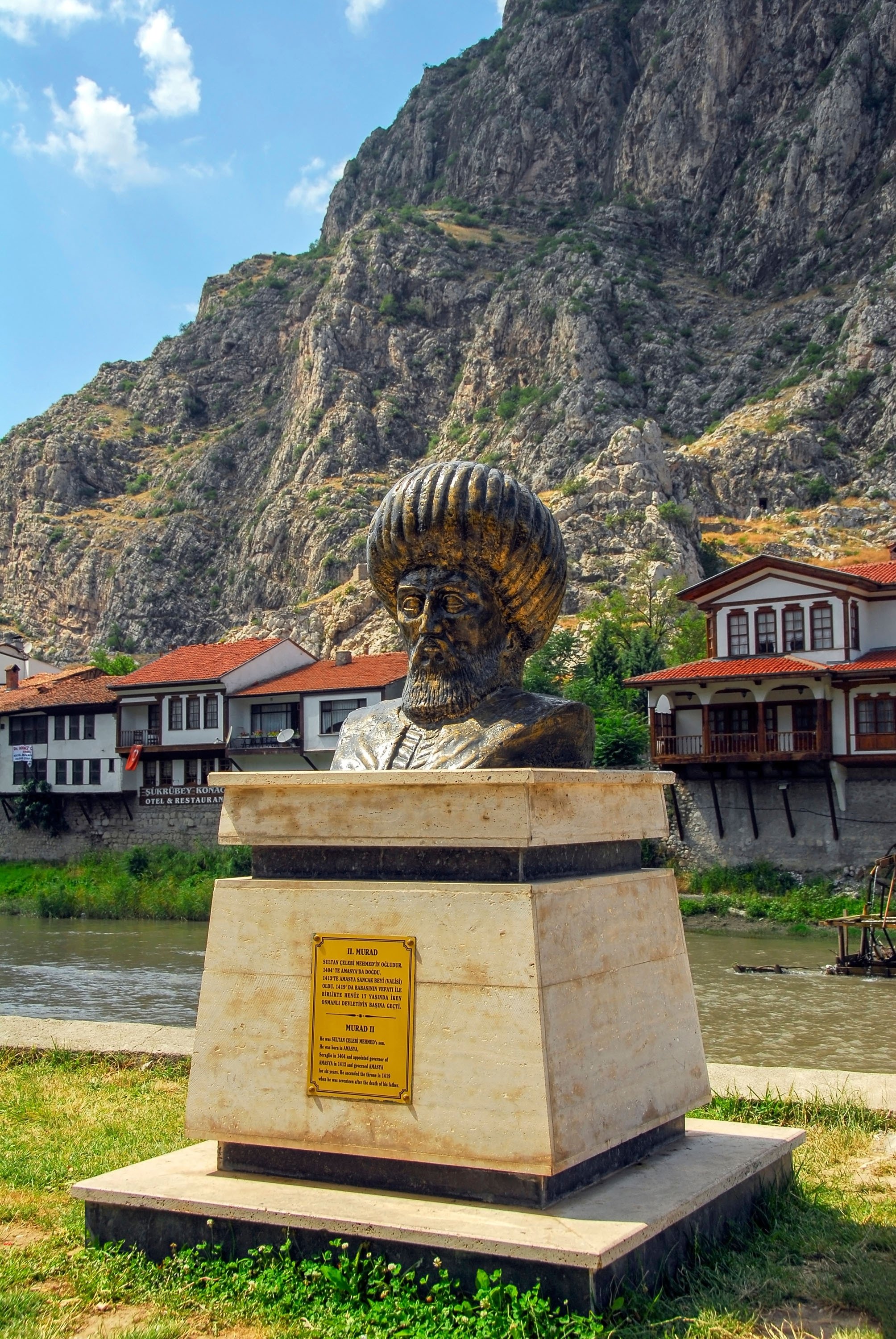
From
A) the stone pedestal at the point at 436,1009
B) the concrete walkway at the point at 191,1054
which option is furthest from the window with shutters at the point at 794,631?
the stone pedestal at the point at 436,1009

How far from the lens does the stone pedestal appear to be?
14.2 feet

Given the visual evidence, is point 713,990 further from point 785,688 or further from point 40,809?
point 40,809

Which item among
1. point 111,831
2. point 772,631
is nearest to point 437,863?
point 772,631

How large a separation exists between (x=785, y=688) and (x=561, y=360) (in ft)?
190

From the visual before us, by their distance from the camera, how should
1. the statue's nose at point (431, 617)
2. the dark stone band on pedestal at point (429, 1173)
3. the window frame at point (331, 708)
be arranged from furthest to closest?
1. the window frame at point (331, 708)
2. the statue's nose at point (431, 617)
3. the dark stone band on pedestal at point (429, 1173)

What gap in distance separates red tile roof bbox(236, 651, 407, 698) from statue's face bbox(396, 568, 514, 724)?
107 feet

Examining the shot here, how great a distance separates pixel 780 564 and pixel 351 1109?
30.7 m

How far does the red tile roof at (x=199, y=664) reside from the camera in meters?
42.4

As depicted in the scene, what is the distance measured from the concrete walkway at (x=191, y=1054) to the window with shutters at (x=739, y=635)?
26.7m

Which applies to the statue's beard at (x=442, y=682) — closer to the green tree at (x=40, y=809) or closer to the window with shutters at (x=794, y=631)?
the window with shutters at (x=794, y=631)

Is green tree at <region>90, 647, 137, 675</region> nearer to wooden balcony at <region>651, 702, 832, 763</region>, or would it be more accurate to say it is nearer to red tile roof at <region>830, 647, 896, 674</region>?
wooden balcony at <region>651, 702, 832, 763</region>

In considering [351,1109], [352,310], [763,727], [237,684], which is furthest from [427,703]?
[352,310]

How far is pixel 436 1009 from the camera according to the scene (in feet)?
14.7

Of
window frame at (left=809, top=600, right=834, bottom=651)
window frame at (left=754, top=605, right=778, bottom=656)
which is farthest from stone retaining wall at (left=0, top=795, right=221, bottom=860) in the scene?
window frame at (left=809, top=600, right=834, bottom=651)
